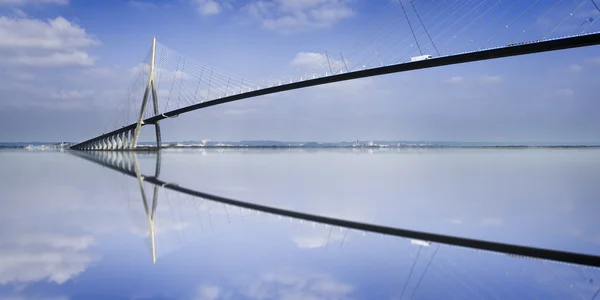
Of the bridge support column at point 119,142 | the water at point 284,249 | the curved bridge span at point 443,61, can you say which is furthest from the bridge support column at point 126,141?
the water at point 284,249

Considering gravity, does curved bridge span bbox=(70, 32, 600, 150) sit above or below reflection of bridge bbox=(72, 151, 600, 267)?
above

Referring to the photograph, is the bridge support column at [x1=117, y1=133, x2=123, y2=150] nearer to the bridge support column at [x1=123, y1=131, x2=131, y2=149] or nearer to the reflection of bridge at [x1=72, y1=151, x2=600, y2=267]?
the bridge support column at [x1=123, y1=131, x2=131, y2=149]

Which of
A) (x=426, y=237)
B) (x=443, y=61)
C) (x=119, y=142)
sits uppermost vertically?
(x=443, y=61)

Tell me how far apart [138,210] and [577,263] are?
605 centimetres

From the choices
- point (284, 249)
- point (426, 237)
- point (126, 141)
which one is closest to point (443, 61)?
point (426, 237)

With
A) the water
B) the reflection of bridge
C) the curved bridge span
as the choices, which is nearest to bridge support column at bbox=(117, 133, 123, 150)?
the curved bridge span

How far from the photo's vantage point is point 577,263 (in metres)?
4.54

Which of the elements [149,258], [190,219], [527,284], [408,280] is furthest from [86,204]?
[527,284]

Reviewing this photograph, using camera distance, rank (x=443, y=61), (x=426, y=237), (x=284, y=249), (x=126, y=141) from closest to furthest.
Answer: (x=284, y=249)
(x=426, y=237)
(x=443, y=61)
(x=126, y=141)

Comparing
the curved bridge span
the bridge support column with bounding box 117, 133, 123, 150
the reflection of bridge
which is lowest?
the reflection of bridge

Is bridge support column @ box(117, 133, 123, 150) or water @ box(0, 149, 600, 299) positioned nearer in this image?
water @ box(0, 149, 600, 299)

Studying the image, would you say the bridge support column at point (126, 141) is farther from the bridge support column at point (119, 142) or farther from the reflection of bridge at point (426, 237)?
the reflection of bridge at point (426, 237)

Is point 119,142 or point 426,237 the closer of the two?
point 426,237

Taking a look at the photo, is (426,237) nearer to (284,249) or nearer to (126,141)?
(284,249)
